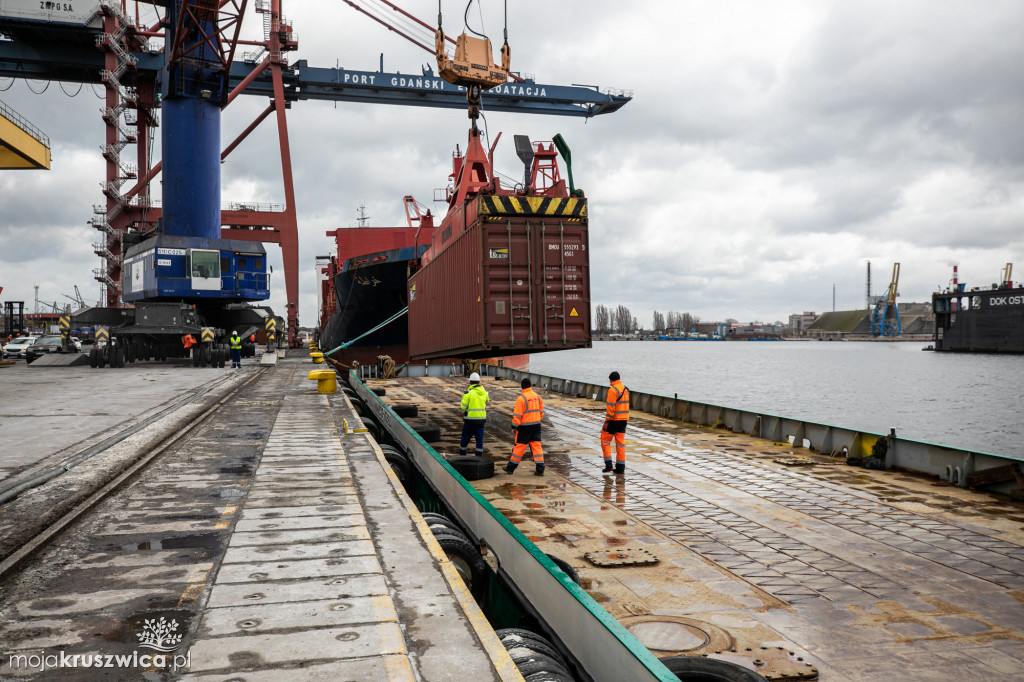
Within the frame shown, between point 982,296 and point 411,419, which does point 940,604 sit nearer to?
point 411,419

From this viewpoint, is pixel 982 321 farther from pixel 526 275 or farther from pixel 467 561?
pixel 467 561

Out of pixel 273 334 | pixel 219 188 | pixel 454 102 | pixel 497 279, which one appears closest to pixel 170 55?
pixel 219 188

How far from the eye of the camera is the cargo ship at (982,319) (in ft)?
230

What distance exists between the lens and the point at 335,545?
17.1 feet

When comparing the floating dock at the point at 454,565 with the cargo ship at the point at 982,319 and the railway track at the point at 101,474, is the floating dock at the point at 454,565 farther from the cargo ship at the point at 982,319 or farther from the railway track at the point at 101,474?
the cargo ship at the point at 982,319

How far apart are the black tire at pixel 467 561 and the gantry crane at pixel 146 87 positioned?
1476 inches

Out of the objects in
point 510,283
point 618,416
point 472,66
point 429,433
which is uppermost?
point 472,66

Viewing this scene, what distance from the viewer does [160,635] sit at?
146 inches

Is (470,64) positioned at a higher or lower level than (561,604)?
higher

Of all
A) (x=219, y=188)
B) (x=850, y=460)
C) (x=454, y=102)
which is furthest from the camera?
(x=454, y=102)

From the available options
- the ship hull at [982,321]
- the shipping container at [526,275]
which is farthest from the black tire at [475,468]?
the ship hull at [982,321]

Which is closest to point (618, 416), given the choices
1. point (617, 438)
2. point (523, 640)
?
point (617, 438)

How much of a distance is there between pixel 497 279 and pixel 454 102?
49.4 meters

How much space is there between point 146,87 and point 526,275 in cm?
5174
